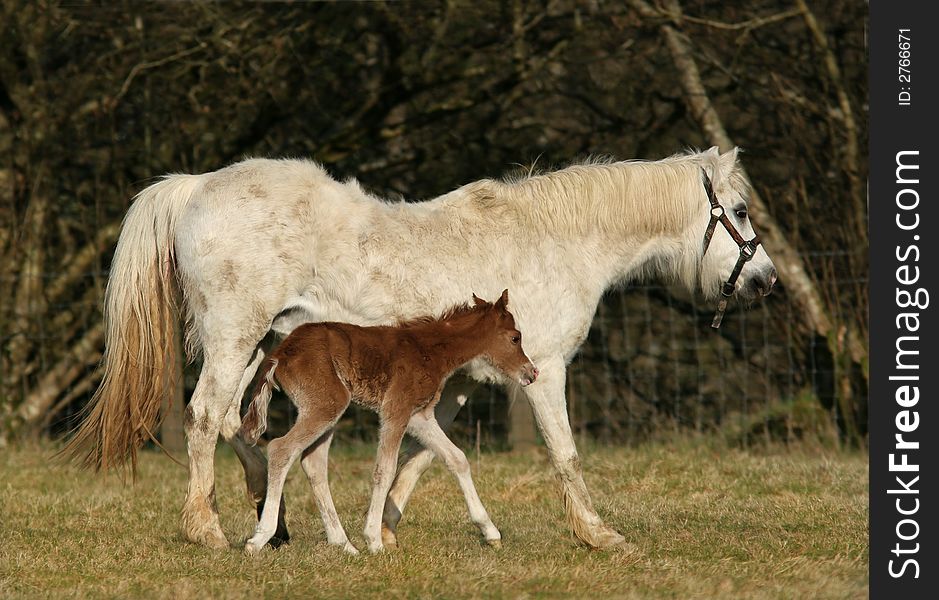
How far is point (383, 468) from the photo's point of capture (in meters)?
5.48

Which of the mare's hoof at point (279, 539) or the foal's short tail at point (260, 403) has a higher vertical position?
the foal's short tail at point (260, 403)

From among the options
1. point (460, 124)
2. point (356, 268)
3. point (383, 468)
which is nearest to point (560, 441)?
point (383, 468)

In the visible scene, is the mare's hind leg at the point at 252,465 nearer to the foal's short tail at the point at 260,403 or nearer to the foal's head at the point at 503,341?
the foal's short tail at the point at 260,403

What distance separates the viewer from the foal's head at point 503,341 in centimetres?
571

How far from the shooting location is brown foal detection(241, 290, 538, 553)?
211 inches

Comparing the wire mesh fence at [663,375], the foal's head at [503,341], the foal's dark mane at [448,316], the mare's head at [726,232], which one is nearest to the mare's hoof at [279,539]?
the foal's dark mane at [448,316]

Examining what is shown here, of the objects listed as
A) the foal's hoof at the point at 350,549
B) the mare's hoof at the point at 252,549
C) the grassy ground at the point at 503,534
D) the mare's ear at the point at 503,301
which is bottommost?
the grassy ground at the point at 503,534

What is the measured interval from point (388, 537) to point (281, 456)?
0.78m

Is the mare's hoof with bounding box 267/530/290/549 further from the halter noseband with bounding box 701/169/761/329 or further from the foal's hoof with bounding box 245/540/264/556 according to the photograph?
the halter noseband with bounding box 701/169/761/329

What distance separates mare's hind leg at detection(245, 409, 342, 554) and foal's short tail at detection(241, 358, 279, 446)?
0.11m

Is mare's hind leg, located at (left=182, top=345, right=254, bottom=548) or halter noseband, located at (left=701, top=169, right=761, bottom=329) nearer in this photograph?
mare's hind leg, located at (left=182, top=345, right=254, bottom=548)

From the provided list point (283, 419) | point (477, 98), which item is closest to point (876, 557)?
point (477, 98)

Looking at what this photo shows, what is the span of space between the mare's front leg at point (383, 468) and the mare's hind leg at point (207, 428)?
78 cm

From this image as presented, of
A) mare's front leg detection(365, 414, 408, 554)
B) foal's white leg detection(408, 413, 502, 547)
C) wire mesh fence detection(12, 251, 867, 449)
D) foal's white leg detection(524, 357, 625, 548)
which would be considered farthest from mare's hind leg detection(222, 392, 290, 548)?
wire mesh fence detection(12, 251, 867, 449)
